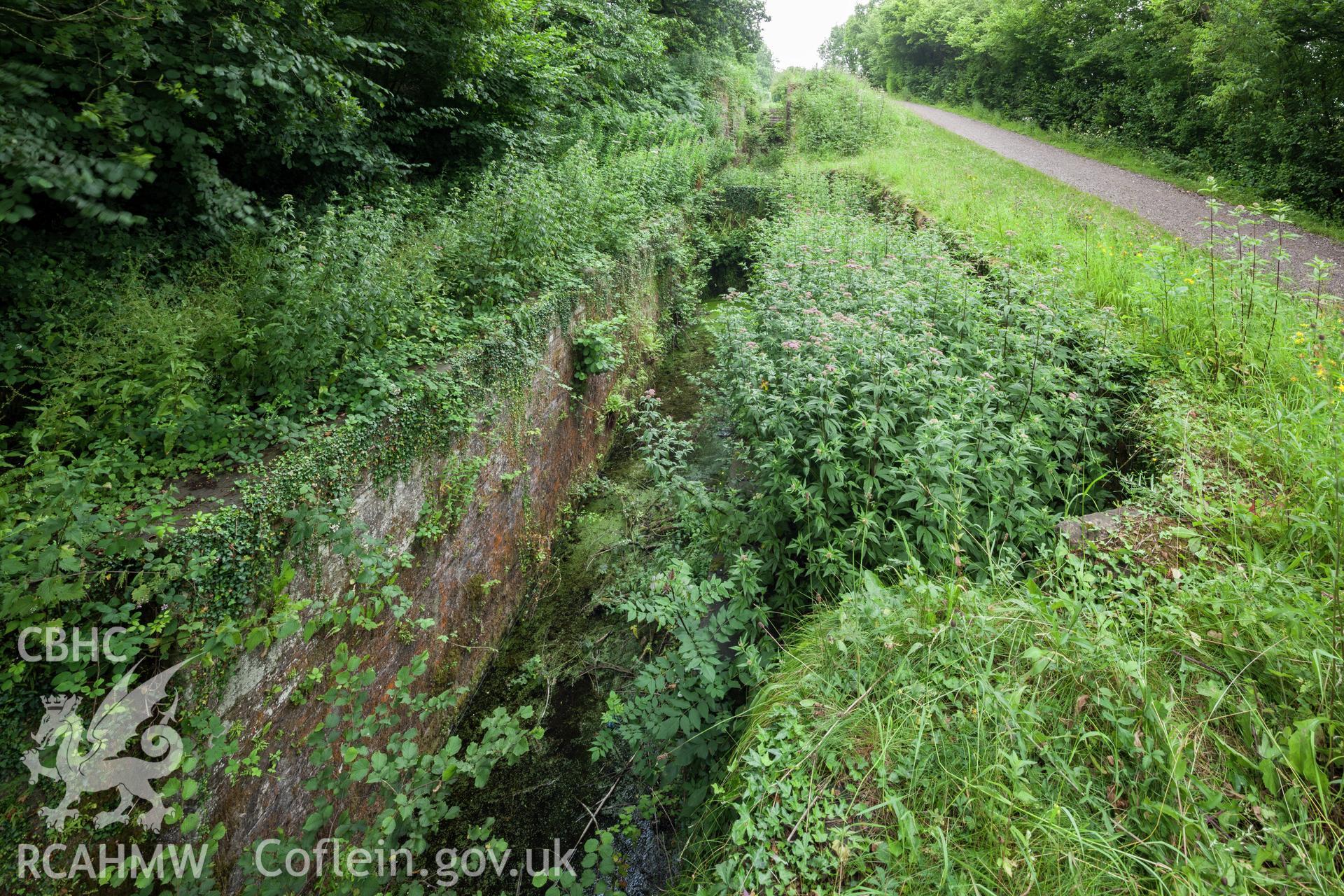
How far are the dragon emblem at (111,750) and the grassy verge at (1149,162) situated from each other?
1244 centimetres

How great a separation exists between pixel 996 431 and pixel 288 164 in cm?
575

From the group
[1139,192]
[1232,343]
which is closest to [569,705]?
[1232,343]

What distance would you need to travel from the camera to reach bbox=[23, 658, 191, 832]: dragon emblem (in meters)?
1.95

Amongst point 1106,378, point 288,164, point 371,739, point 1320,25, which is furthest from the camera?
point 1320,25

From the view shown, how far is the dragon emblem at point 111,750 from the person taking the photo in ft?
6.40

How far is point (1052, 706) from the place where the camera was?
81.2 inches

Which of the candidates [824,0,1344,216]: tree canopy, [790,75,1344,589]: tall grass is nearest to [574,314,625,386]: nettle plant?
[790,75,1344,589]: tall grass

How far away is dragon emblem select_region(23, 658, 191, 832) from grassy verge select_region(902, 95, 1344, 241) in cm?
1244

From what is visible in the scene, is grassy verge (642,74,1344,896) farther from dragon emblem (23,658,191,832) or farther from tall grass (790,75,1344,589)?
dragon emblem (23,658,191,832)

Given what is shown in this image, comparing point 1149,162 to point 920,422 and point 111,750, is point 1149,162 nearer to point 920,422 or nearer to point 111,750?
point 920,422

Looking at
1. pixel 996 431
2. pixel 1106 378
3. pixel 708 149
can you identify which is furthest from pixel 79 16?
pixel 708 149

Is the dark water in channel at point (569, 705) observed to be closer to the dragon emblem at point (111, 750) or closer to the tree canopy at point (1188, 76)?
the dragon emblem at point (111, 750)

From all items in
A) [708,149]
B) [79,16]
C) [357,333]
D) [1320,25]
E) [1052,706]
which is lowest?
[1052,706]

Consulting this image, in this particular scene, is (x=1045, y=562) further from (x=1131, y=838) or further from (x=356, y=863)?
(x=356, y=863)
